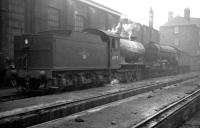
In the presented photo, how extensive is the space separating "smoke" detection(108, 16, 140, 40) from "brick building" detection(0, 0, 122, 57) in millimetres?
1714

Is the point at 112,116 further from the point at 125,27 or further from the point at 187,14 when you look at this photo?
the point at 187,14

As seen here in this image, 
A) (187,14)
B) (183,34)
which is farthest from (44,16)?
(187,14)

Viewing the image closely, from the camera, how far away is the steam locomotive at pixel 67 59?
1111 cm

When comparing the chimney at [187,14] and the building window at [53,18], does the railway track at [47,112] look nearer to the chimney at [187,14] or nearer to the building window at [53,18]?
the building window at [53,18]

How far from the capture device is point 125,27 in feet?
83.2

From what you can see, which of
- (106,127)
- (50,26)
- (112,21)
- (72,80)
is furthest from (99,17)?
(106,127)

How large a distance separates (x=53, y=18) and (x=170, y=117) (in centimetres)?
1413

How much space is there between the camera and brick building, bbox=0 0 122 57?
608 inches

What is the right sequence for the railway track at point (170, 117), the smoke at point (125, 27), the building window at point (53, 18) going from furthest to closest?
the smoke at point (125, 27)
the building window at point (53, 18)
the railway track at point (170, 117)

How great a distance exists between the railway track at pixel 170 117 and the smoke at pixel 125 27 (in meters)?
13.7

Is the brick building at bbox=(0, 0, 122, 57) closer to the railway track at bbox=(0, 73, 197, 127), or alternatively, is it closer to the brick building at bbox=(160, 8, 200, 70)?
the railway track at bbox=(0, 73, 197, 127)

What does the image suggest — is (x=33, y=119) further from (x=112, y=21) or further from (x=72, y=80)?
(x=112, y=21)

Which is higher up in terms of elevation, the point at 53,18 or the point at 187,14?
the point at 187,14

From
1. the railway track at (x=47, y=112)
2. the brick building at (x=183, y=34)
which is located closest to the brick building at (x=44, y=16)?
Answer: the railway track at (x=47, y=112)
